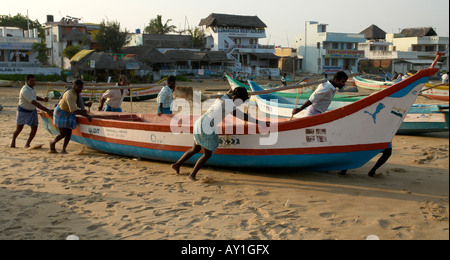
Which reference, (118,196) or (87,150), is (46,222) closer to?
(118,196)

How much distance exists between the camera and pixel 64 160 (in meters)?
6.91

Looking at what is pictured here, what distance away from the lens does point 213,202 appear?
4809 millimetres

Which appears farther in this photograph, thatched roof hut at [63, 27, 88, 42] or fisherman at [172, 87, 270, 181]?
thatched roof hut at [63, 27, 88, 42]

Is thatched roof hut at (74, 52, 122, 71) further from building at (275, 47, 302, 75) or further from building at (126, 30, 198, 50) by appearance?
building at (275, 47, 302, 75)

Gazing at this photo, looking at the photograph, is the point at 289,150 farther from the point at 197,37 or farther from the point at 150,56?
the point at 197,37

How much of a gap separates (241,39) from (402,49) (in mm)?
20723

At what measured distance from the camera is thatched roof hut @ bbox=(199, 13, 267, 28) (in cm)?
4494

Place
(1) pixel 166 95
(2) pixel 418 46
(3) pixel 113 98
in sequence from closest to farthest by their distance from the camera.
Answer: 1. (1) pixel 166 95
2. (3) pixel 113 98
3. (2) pixel 418 46

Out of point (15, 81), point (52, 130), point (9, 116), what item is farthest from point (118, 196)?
point (15, 81)

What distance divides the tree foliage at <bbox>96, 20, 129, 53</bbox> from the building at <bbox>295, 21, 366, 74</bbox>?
68.3ft

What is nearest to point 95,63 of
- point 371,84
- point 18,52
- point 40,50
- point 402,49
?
point 40,50

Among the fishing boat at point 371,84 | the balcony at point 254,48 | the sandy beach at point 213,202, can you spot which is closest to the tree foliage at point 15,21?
the balcony at point 254,48

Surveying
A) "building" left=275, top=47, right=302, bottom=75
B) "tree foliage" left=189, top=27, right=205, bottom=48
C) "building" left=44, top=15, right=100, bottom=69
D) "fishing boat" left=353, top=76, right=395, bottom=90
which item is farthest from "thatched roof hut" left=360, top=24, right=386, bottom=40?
"building" left=44, top=15, right=100, bottom=69

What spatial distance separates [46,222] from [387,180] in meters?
4.32
